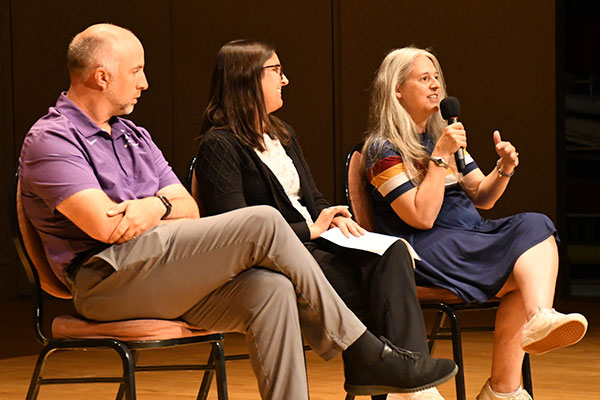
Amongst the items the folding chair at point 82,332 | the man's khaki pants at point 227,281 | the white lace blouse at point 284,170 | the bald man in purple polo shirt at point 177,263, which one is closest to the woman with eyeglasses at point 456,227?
the white lace blouse at point 284,170

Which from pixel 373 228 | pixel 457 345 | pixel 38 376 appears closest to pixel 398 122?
pixel 373 228

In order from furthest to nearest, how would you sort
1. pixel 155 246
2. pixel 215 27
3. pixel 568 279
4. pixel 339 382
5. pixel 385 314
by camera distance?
1. pixel 215 27
2. pixel 568 279
3. pixel 339 382
4. pixel 385 314
5. pixel 155 246

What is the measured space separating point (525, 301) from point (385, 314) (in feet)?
1.51

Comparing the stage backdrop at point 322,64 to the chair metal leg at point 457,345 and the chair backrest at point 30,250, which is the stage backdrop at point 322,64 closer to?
the chair metal leg at point 457,345

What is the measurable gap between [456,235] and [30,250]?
1.27 meters

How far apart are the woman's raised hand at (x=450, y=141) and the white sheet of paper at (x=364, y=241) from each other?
1.15 ft

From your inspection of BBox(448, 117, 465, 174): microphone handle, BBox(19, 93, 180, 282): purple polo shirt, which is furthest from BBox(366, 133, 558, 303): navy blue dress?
BBox(19, 93, 180, 282): purple polo shirt

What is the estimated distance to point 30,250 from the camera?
2.18 m

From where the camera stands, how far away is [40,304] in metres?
2.21

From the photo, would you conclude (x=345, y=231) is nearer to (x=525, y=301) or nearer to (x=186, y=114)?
(x=525, y=301)

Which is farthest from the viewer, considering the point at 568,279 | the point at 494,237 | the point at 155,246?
the point at 568,279

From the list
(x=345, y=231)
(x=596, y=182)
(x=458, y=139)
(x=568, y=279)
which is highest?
(x=458, y=139)

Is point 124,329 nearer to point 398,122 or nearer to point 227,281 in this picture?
point 227,281

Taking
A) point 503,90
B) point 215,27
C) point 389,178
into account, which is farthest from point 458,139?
point 215,27
